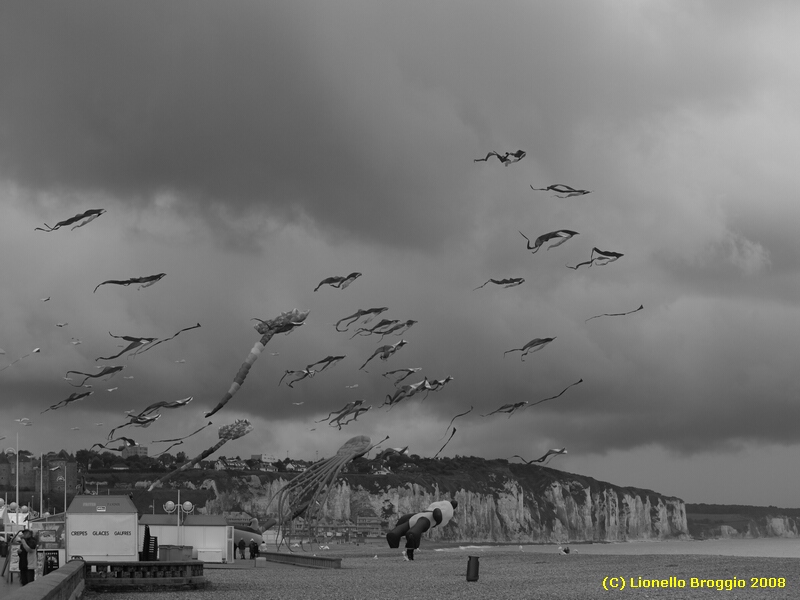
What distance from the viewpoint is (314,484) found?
71.9 ft

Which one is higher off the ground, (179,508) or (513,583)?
(179,508)

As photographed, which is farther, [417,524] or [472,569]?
[472,569]

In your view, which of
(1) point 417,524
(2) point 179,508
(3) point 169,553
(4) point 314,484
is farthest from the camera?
(2) point 179,508

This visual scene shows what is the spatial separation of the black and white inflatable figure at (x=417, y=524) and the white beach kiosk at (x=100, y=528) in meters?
9.05

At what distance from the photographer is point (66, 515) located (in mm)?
31500

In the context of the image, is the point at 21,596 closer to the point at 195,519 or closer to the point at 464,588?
the point at 464,588

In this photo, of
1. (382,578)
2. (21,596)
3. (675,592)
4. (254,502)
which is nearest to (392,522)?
(254,502)

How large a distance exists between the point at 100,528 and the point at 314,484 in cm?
1242

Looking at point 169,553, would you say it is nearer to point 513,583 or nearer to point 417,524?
point 513,583

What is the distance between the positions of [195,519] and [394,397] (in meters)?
25.1

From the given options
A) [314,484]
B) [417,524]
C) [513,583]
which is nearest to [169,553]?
[513,583]

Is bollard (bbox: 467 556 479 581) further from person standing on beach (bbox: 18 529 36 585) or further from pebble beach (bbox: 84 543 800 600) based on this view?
person standing on beach (bbox: 18 529 36 585)

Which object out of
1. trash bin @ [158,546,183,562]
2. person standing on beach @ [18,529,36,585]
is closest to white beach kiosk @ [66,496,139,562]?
person standing on beach @ [18,529,36,585]

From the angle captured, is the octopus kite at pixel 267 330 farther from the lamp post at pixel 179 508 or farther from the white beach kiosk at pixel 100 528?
the lamp post at pixel 179 508
